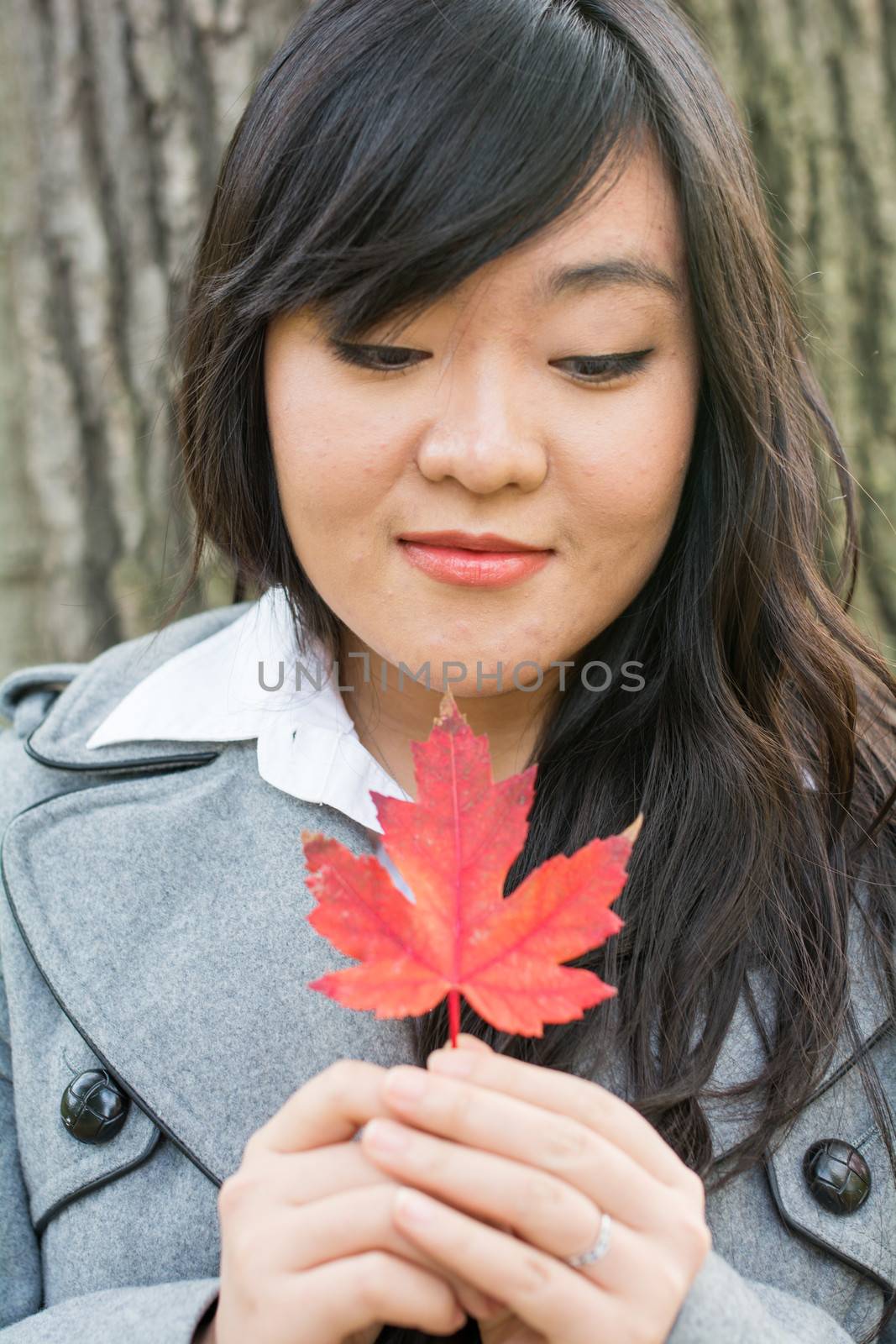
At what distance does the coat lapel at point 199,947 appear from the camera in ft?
4.24

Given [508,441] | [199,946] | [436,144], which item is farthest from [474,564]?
[199,946]

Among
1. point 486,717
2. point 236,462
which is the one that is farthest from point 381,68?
point 486,717

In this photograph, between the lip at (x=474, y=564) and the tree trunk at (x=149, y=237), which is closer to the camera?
the lip at (x=474, y=564)

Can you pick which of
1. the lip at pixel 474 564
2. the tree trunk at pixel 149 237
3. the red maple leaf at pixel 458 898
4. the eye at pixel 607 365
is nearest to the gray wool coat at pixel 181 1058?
the lip at pixel 474 564

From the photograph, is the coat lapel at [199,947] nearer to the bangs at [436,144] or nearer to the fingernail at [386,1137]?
the fingernail at [386,1137]

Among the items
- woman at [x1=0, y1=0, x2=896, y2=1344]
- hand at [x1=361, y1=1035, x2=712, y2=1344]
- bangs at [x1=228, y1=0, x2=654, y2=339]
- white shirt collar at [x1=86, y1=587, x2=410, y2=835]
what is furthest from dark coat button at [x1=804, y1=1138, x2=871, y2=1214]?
bangs at [x1=228, y1=0, x2=654, y2=339]

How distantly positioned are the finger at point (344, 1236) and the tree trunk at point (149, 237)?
4.32ft

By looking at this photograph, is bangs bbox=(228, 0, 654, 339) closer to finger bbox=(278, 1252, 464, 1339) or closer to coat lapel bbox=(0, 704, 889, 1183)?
coat lapel bbox=(0, 704, 889, 1183)

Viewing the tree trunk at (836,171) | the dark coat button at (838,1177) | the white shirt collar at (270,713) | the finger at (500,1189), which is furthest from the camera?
the tree trunk at (836,171)

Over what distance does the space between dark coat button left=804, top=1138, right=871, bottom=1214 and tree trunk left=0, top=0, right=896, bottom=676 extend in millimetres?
1119

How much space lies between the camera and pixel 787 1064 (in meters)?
1.28

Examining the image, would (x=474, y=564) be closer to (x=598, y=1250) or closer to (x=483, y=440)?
(x=483, y=440)

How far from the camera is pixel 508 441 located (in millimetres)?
1108

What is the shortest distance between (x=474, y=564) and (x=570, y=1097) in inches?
21.8
